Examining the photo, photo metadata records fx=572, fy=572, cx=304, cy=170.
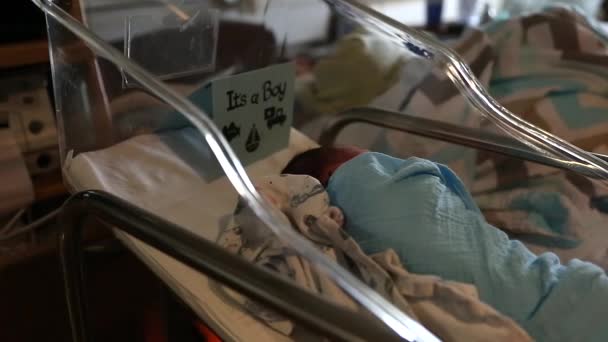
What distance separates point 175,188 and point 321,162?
21 cm

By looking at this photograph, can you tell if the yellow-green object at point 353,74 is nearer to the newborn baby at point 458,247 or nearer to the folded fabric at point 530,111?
the folded fabric at point 530,111

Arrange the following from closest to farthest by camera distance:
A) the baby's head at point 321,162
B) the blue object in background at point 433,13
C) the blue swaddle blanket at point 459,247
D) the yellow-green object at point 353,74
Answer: the blue swaddle blanket at point 459,247 → the baby's head at point 321,162 → the yellow-green object at point 353,74 → the blue object in background at point 433,13

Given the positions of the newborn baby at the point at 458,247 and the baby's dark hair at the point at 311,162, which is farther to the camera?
the baby's dark hair at the point at 311,162

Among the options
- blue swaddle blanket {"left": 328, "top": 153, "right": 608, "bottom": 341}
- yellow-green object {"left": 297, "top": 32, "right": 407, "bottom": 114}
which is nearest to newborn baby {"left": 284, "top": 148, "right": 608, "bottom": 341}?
blue swaddle blanket {"left": 328, "top": 153, "right": 608, "bottom": 341}

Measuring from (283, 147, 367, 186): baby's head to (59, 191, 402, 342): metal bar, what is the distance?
0.25 meters

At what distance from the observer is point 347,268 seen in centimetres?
61

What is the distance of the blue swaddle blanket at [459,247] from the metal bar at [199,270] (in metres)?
0.16

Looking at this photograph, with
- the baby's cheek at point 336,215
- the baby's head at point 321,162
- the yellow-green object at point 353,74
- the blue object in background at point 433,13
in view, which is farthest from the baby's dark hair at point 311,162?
the blue object in background at point 433,13

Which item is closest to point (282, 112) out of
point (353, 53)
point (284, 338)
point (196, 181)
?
point (196, 181)

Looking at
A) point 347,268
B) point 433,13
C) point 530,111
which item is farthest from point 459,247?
point 433,13

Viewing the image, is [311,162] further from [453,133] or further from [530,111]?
[530,111]

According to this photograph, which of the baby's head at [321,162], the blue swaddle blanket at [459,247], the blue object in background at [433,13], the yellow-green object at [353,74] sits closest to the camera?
the blue swaddle blanket at [459,247]

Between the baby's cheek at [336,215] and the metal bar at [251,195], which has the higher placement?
the metal bar at [251,195]

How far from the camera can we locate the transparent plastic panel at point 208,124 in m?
0.63
